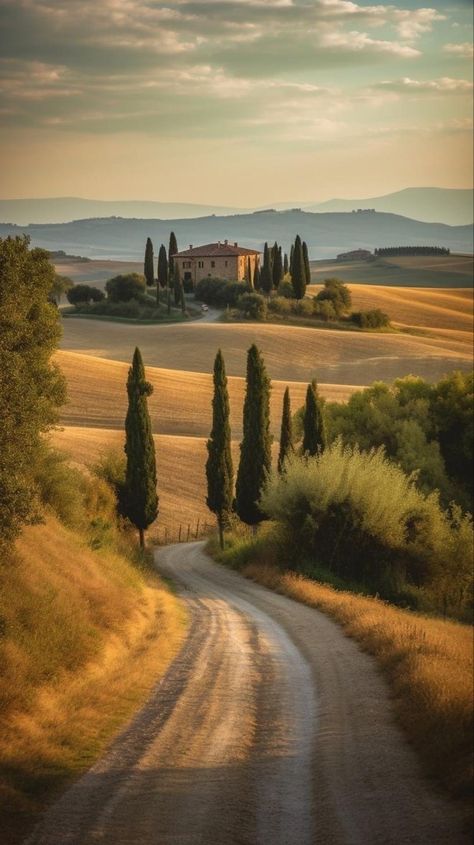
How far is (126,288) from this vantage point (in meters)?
129

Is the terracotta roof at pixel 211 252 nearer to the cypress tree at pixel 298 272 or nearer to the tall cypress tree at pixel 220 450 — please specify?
the cypress tree at pixel 298 272

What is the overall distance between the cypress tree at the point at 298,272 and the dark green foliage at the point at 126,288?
2092cm

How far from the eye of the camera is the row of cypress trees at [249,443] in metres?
44.8

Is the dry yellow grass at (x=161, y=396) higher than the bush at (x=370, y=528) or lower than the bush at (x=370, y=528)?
higher

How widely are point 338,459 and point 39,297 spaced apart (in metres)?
13.3

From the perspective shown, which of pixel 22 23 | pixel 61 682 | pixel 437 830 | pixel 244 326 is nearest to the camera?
pixel 437 830

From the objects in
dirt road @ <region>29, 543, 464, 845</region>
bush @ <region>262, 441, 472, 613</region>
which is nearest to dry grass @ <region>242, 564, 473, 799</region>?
dirt road @ <region>29, 543, 464, 845</region>

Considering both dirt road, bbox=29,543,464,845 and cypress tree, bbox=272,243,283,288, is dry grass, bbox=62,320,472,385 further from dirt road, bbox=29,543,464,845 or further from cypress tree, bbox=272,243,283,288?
dirt road, bbox=29,543,464,845

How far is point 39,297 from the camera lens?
2472 centimetres

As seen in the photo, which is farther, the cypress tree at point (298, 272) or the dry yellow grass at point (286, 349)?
the cypress tree at point (298, 272)

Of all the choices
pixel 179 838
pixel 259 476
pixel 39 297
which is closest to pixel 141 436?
pixel 259 476

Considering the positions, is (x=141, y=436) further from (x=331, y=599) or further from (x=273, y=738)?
(x=273, y=738)

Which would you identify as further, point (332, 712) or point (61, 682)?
point (61, 682)

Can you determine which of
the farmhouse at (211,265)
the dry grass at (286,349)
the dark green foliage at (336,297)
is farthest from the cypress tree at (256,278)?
the dry grass at (286,349)
